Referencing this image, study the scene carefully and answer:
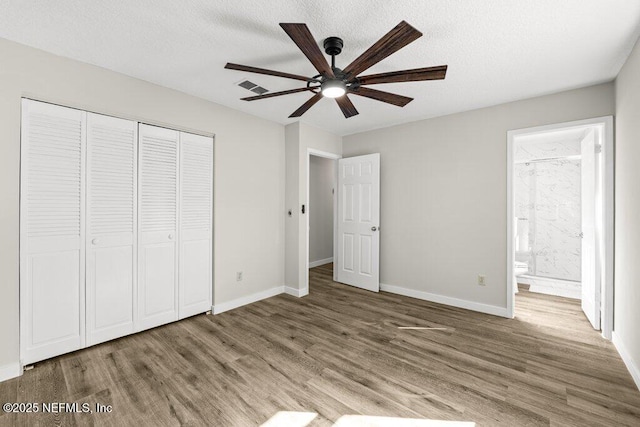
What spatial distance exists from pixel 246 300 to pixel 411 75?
3.28m

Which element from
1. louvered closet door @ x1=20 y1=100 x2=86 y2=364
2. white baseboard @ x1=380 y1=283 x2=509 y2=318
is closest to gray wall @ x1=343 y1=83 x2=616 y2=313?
white baseboard @ x1=380 y1=283 x2=509 y2=318

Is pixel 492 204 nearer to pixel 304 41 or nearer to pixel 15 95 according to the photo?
pixel 304 41

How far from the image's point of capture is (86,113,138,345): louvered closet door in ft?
8.54

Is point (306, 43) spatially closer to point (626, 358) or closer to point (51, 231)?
point (51, 231)

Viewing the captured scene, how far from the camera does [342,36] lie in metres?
2.09

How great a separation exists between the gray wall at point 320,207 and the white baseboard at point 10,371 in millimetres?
4494

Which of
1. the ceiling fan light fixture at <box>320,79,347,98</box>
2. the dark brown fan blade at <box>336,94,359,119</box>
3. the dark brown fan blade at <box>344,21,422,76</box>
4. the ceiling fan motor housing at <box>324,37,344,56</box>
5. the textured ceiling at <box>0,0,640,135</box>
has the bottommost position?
the ceiling fan light fixture at <box>320,79,347,98</box>

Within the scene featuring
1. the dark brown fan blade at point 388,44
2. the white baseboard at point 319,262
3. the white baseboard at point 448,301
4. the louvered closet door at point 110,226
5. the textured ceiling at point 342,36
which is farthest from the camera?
the white baseboard at point 319,262

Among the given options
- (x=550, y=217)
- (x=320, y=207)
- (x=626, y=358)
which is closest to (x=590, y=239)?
(x=626, y=358)

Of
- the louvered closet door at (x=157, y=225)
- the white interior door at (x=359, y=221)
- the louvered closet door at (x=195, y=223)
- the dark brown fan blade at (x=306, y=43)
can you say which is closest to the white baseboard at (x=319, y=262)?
the white interior door at (x=359, y=221)

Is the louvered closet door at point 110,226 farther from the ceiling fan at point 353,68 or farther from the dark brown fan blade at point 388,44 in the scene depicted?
the dark brown fan blade at point 388,44

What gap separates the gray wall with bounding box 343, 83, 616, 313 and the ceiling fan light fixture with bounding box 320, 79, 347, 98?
2339 millimetres

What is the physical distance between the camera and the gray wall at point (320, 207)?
6.25 m

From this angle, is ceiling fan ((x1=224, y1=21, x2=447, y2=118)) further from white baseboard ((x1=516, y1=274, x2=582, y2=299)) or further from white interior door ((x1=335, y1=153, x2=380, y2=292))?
white baseboard ((x1=516, y1=274, x2=582, y2=299))
